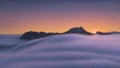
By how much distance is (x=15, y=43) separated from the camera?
41969 millimetres
